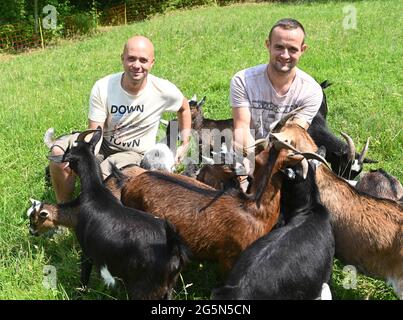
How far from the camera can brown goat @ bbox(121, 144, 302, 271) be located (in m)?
3.52

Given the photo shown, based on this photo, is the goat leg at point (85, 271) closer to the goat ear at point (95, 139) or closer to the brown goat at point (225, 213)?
the brown goat at point (225, 213)

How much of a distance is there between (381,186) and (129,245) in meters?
2.26

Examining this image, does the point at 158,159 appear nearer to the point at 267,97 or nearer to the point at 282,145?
the point at 267,97

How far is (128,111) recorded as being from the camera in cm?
481

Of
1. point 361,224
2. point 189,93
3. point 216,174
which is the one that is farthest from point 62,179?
point 189,93

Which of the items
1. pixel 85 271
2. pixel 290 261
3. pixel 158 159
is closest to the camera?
pixel 290 261

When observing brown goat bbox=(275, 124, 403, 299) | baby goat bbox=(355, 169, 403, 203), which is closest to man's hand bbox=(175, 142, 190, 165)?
brown goat bbox=(275, 124, 403, 299)

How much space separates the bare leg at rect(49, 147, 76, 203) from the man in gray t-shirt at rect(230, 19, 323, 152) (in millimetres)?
1507

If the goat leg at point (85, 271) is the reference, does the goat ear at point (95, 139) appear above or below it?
above

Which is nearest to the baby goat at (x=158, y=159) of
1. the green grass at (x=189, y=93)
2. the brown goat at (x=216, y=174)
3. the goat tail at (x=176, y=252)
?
the brown goat at (x=216, y=174)

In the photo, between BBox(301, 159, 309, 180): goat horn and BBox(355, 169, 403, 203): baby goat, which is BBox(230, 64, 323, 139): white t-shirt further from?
BBox(301, 159, 309, 180): goat horn

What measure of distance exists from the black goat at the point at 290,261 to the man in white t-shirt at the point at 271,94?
1.02m

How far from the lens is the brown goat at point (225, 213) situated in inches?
139
